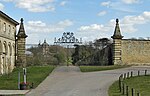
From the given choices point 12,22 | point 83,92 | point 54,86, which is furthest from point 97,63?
point 83,92

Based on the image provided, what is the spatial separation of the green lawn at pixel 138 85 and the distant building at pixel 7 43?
16.4 m

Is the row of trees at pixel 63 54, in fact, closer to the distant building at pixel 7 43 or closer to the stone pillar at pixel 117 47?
the stone pillar at pixel 117 47

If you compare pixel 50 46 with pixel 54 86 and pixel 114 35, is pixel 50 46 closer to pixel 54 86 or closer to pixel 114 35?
pixel 114 35

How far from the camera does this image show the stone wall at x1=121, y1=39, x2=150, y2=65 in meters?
47.6

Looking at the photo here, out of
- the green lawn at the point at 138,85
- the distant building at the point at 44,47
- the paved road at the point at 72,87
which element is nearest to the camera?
the green lawn at the point at 138,85

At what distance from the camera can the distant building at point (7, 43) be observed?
41625mm

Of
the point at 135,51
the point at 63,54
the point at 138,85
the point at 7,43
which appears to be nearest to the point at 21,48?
the point at 7,43

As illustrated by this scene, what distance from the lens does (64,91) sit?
2591 centimetres

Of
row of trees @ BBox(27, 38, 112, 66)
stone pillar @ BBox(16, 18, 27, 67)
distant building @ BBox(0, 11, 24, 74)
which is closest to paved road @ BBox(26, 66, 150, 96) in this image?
distant building @ BBox(0, 11, 24, 74)

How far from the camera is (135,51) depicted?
48.1 metres

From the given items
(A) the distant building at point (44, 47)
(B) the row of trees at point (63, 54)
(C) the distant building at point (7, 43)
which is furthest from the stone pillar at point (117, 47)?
(C) the distant building at point (7, 43)

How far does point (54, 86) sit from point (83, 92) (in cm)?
464

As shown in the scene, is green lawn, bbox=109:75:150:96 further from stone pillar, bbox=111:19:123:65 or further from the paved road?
stone pillar, bbox=111:19:123:65

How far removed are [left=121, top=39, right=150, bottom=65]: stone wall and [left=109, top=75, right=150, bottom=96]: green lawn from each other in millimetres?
13520
